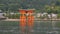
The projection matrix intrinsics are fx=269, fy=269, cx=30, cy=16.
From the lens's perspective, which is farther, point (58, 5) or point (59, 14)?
point (58, 5)

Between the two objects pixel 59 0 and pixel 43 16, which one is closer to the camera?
pixel 43 16

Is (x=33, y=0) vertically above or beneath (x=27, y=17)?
above

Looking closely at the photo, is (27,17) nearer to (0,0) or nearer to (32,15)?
(32,15)

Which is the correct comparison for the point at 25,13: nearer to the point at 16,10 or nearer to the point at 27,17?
the point at 27,17

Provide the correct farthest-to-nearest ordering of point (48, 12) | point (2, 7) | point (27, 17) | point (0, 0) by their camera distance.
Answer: point (0, 0)
point (2, 7)
point (48, 12)
point (27, 17)

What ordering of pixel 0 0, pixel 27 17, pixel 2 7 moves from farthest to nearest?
pixel 0 0, pixel 2 7, pixel 27 17

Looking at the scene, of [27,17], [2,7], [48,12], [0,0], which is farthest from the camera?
[0,0]

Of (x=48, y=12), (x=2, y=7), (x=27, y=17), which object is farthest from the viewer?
(x=2, y=7)

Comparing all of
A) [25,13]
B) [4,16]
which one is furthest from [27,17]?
[4,16]

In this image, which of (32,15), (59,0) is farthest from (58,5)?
(32,15)

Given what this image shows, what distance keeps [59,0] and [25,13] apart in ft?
18.2

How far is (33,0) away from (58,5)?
8.33ft

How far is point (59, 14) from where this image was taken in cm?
2250

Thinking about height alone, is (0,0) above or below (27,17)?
above
